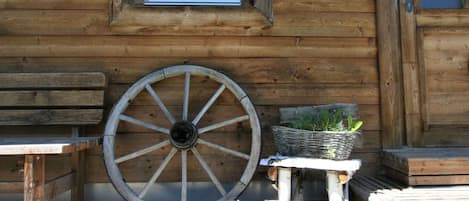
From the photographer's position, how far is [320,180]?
2.46m

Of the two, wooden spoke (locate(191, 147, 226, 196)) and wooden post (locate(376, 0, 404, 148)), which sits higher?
wooden post (locate(376, 0, 404, 148))

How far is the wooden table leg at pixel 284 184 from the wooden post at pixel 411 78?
105cm

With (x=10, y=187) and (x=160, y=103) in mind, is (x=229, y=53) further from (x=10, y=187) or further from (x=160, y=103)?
(x=10, y=187)

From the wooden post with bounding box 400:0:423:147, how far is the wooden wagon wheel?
106cm

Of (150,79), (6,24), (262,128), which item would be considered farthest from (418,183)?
(6,24)

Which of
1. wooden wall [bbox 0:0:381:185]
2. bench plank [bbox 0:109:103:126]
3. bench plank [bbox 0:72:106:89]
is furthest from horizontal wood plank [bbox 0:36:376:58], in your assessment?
bench plank [bbox 0:109:103:126]

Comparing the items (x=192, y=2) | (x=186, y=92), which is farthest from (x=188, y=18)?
(x=186, y=92)

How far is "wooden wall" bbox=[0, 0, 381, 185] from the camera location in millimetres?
2424

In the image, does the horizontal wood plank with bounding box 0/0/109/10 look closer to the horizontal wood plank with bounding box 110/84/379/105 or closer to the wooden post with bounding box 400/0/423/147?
the horizontal wood plank with bounding box 110/84/379/105

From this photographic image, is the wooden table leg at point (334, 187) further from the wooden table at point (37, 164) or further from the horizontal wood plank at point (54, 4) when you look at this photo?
the horizontal wood plank at point (54, 4)

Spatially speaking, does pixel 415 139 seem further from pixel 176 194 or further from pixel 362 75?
pixel 176 194

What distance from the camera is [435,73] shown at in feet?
8.44

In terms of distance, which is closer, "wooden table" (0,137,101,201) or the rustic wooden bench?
"wooden table" (0,137,101,201)

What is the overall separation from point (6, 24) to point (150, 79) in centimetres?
103
